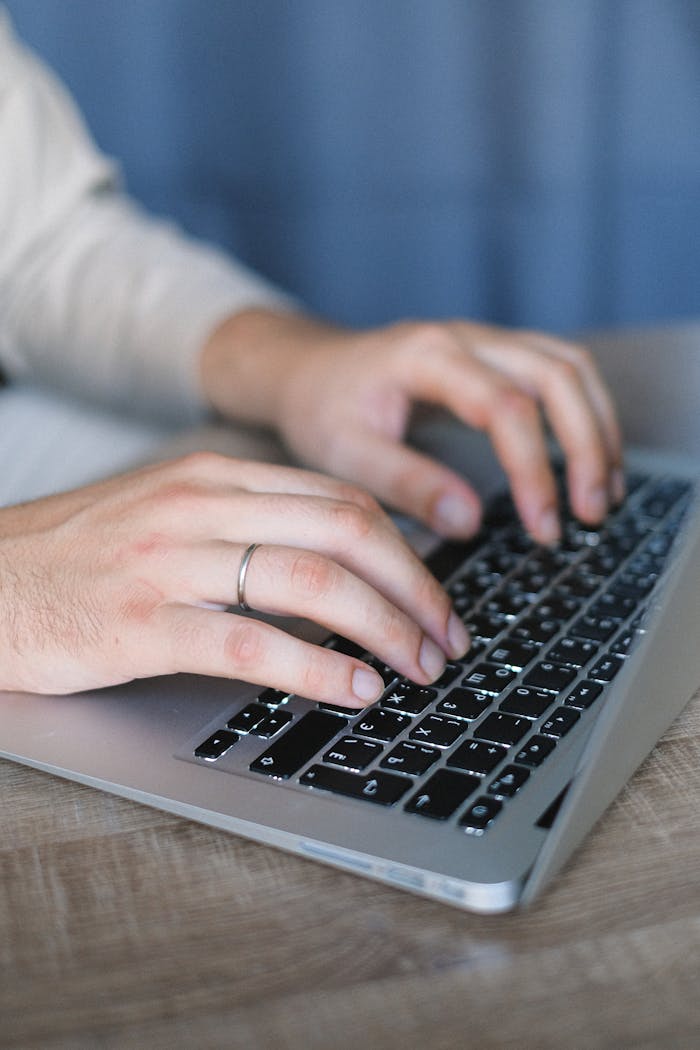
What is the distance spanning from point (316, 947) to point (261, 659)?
14 centimetres

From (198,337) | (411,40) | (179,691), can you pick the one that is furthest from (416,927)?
(411,40)

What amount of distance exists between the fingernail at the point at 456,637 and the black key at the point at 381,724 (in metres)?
0.06

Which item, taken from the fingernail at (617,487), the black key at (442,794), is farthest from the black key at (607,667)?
the fingernail at (617,487)

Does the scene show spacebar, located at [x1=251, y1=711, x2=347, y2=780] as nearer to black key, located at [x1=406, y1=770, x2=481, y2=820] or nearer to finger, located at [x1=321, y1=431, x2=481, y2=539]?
black key, located at [x1=406, y1=770, x2=481, y2=820]

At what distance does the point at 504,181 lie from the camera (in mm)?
2057

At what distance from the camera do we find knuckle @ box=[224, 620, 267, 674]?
0.48 m

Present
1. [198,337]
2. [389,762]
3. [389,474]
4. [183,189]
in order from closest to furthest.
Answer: [389,762] → [389,474] → [198,337] → [183,189]

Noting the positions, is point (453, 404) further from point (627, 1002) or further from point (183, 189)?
point (183, 189)

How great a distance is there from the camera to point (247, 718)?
48cm

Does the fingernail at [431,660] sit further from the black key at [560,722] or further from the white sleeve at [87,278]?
the white sleeve at [87,278]

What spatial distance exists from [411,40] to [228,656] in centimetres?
171

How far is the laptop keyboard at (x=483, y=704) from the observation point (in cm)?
43

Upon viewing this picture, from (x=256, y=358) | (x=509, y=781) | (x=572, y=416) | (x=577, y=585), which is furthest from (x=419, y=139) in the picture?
(x=509, y=781)

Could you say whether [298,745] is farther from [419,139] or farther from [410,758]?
[419,139]
